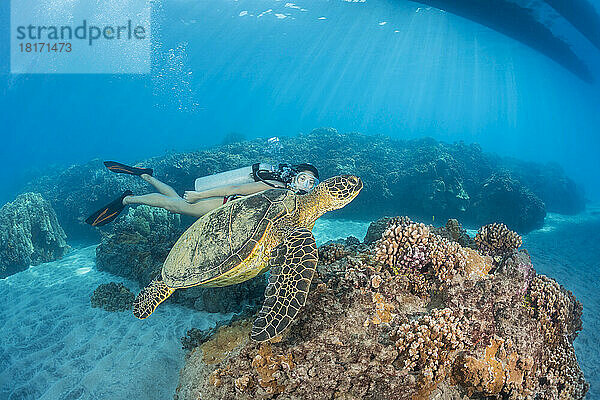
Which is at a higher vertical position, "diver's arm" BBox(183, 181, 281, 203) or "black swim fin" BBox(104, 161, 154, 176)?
"diver's arm" BBox(183, 181, 281, 203)

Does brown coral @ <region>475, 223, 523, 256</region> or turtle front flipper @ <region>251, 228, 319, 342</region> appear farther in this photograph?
brown coral @ <region>475, 223, 523, 256</region>

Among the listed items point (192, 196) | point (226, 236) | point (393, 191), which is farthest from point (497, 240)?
point (393, 191)

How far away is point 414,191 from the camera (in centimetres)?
1444

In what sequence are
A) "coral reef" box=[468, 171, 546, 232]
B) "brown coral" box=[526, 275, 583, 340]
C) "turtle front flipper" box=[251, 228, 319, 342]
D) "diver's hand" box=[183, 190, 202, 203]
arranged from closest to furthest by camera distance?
Result: "turtle front flipper" box=[251, 228, 319, 342], "brown coral" box=[526, 275, 583, 340], "diver's hand" box=[183, 190, 202, 203], "coral reef" box=[468, 171, 546, 232]

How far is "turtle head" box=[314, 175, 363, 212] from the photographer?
391 centimetres

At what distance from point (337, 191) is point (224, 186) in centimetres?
284

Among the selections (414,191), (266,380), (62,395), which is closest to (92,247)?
(62,395)

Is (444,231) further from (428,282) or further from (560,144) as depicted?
(560,144)

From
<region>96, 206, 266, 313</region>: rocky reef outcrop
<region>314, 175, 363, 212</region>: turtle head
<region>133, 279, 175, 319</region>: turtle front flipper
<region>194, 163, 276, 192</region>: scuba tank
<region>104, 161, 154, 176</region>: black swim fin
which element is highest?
<region>314, 175, 363, 212</region>: turtle head

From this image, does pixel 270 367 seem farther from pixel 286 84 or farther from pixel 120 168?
pixel 286 84

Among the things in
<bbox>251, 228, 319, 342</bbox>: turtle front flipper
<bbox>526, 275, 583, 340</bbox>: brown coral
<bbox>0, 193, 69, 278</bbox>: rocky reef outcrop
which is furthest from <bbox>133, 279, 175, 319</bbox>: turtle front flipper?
<bbox>0, 193, 69, 278</bbox>: rocky reef outcrop

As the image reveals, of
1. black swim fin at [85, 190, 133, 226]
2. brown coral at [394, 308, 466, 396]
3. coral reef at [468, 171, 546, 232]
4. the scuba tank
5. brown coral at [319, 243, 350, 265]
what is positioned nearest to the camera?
brown coral at [394, 308, 466, 396]

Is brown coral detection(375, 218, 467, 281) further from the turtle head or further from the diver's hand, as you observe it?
the diver's hand

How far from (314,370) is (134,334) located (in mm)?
4303
